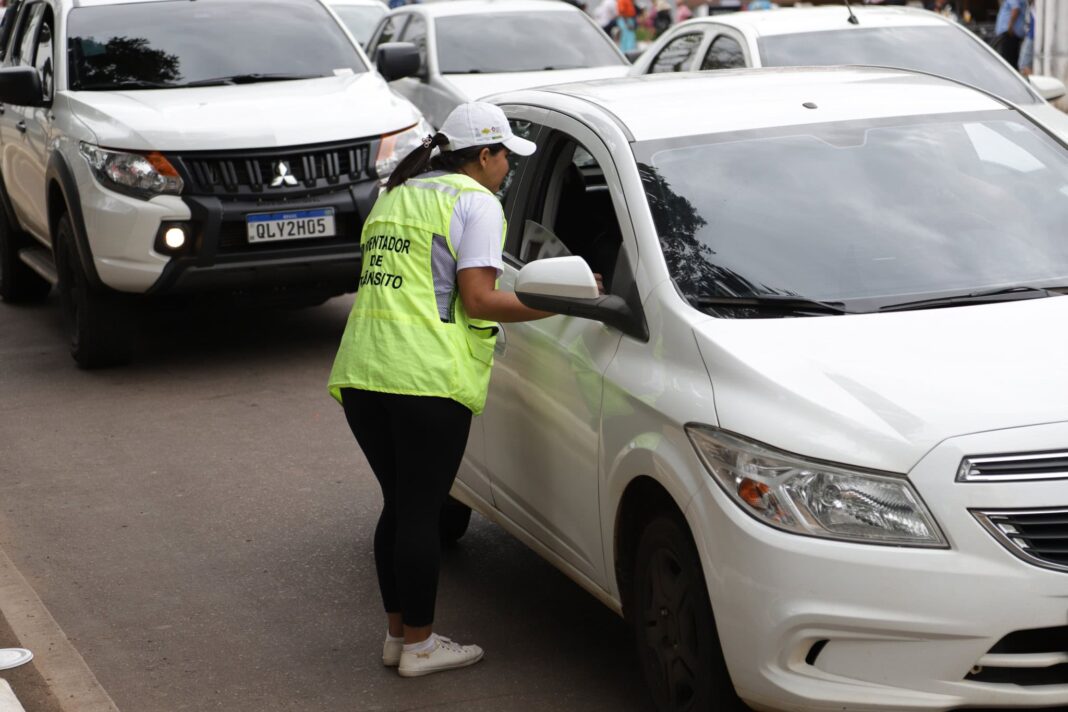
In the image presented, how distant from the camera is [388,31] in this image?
1645 cm

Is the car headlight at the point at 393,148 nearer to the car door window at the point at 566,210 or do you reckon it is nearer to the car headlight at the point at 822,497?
the car door window at the point at 566,210

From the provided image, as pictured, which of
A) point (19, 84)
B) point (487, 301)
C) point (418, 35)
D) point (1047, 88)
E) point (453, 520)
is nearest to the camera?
point (487, 301)

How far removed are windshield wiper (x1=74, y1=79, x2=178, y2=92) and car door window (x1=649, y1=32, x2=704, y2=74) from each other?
148 inches

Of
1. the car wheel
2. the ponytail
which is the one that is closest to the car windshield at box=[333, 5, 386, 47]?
the car wheel

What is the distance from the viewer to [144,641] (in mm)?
5418

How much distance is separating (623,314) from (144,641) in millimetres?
2101

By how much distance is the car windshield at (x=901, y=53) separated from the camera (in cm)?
1077

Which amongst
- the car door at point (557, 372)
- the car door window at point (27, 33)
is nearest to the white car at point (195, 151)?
the car door window at point (27, 33)

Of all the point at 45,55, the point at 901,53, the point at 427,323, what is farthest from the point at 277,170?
the point at 427,323

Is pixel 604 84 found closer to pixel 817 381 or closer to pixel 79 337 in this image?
pixel 817 381

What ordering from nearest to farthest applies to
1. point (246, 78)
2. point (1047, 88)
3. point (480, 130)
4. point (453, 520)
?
point (480, 130) → point (453, 520) → point (246, 78) → point (1047, 88)

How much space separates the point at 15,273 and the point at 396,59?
11.4ft

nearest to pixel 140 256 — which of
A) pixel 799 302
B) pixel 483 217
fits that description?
pixel 483 217

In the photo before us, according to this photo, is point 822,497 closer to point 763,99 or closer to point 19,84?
point 763,99
